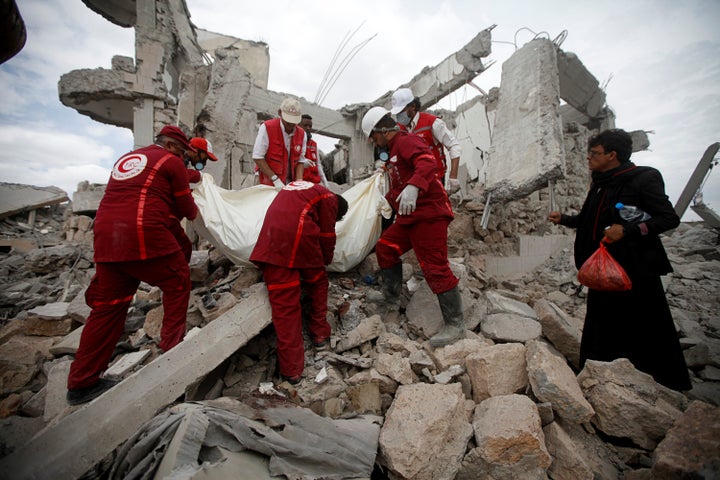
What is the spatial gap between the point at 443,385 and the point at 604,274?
117 centimetres

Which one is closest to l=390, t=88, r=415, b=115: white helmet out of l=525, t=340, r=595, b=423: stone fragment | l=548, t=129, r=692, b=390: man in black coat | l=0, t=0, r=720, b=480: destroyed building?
l=0, t=0, r=720, b=480: destroyed building

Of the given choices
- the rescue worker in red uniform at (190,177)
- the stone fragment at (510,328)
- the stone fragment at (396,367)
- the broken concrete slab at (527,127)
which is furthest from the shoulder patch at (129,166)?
the broken concrete slab at (527,127)

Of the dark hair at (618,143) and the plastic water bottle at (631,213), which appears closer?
the plastic water bottle at (631,213)

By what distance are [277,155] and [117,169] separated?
1679 millimetres

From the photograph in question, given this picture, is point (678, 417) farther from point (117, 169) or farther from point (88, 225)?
point (88, 225)

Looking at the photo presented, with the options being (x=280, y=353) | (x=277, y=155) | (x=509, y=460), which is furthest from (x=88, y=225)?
Answer: (x=509, y=460)

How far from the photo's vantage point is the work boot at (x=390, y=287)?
8.45 ft

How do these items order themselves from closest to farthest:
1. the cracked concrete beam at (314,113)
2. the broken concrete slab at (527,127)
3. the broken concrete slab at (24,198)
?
the broken concrete slab at (527,127) < the cracked concrete beam at (314,113) < the broken concrete slab at (24,198)

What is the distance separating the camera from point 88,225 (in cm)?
687

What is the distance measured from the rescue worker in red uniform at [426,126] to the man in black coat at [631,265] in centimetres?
128

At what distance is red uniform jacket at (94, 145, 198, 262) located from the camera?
5.73 ft

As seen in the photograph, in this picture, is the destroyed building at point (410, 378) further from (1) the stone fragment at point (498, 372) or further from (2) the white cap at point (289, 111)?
(2) the white cap at point (289, 111)

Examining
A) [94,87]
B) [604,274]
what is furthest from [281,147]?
[94,87]

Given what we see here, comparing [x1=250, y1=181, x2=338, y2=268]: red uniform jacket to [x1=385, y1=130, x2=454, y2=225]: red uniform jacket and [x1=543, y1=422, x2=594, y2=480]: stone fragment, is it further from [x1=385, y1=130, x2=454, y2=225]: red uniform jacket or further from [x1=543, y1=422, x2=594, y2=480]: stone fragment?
[x1=543, y1=422, x2=594, y2=480]: stone fragment
